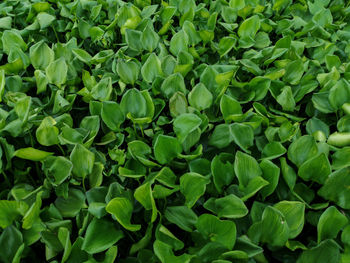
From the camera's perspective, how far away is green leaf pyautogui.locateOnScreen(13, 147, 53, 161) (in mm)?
928

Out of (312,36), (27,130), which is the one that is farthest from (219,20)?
(27,130)

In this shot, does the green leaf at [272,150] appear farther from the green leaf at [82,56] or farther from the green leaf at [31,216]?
the green leaf at [82,56]

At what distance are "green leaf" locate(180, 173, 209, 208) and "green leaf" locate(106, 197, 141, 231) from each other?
15cm

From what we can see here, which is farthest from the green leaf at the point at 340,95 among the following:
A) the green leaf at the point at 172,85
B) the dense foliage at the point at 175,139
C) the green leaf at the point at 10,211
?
the green leaf at the point at 10,211

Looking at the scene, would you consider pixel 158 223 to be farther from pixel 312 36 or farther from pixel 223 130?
pixel 312 36

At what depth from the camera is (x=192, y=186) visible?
2.89 feet

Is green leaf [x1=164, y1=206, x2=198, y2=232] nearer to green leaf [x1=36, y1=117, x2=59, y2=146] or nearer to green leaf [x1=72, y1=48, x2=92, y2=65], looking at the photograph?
green leaf [x1=36, y1=117, x2=59, y2=146]

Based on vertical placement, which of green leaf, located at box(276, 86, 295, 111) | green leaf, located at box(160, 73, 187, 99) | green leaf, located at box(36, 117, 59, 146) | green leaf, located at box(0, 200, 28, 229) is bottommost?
green leaf, located at box(0, 200, 28, 229)

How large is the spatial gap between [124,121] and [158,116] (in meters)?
0.12

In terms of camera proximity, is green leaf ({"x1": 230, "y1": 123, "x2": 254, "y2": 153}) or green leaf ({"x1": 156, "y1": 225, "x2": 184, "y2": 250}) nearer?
green leaf ({"x1": 156, "y1": 225, "x2": 184, "y2": 250})

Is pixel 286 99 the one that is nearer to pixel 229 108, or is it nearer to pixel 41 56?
pixel 229 108

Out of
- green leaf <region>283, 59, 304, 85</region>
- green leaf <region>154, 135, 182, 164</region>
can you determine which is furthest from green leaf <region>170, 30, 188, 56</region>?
green leaf <region>154, 135, 182, 164</region>

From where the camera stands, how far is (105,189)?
95 centimetres

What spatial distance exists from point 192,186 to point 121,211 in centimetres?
19
